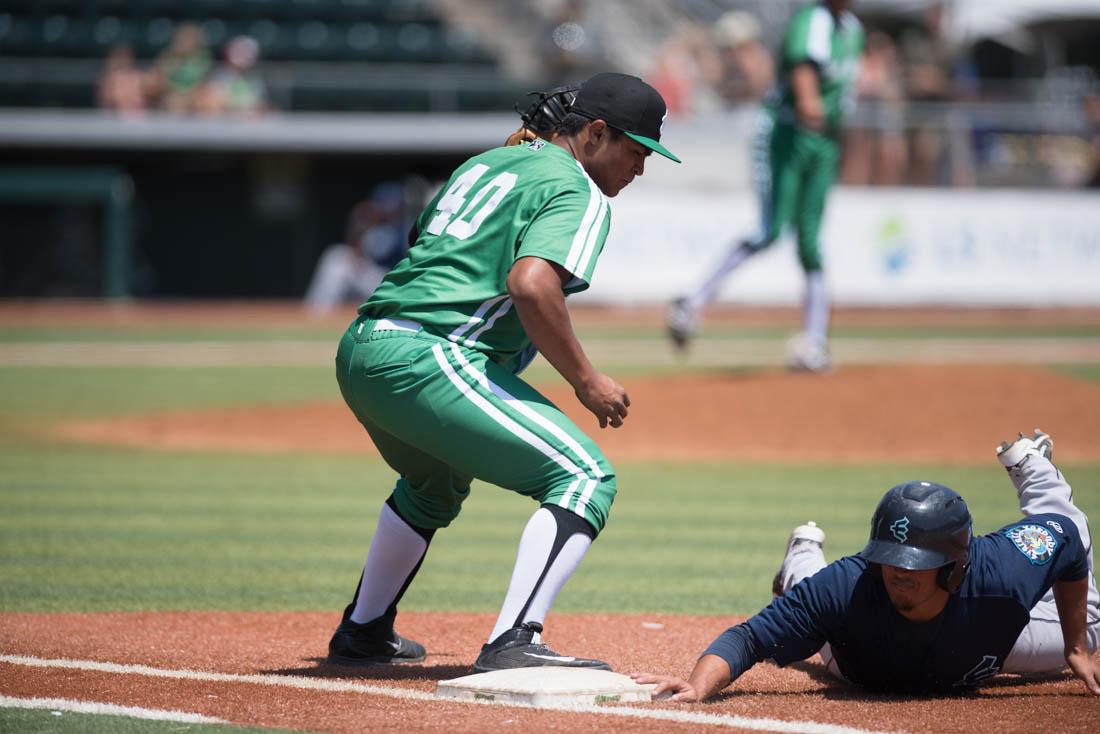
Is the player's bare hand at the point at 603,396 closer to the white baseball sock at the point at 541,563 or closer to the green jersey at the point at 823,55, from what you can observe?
the white baseball sock at the point at 541,563

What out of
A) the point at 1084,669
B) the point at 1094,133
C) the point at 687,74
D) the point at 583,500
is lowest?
the point at 1084,669

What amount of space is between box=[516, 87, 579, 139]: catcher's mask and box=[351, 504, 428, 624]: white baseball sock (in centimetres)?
138

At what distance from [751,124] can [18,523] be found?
1731cm

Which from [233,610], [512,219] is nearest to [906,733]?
[512,219]

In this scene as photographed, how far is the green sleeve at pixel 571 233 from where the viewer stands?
13.9 feet

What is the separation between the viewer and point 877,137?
2262 centimetres

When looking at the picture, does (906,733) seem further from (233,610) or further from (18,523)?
(18,523)

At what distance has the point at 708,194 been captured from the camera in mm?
23312

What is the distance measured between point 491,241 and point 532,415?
0.55 metres

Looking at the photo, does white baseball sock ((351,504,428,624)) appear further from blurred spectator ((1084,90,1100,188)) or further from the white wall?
blurred spectator ((1084,90,1100,188))

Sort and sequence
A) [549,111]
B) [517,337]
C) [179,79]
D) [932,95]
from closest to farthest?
[517,337] → [549,111] → [932,95] → [179,79]

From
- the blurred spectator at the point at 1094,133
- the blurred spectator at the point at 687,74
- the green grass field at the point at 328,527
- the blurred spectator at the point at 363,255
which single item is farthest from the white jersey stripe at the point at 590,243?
the blurred spectator at the point at 363,255

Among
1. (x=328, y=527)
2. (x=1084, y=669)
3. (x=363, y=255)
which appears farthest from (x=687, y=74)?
(x=1084, y=669)

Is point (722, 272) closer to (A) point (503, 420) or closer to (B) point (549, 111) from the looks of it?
(B) point (549, 111)
